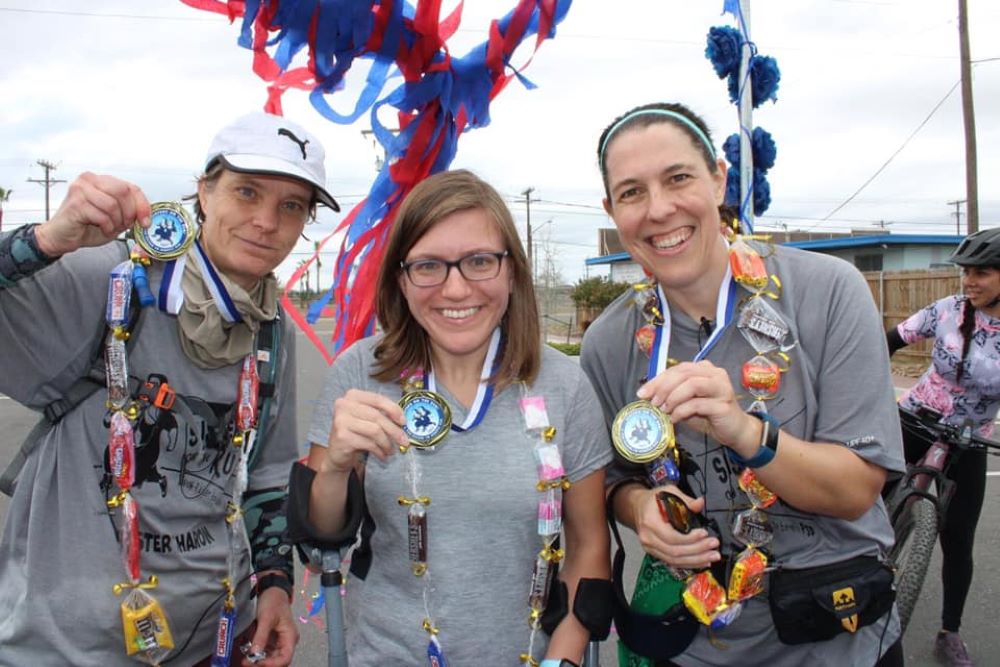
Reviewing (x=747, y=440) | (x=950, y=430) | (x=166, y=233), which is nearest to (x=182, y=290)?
(x=166, y=233)

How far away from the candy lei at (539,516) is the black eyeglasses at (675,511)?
0.25 meters

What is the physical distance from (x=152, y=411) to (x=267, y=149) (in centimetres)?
78

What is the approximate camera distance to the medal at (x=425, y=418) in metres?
1.78

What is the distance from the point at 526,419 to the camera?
1.83 meters

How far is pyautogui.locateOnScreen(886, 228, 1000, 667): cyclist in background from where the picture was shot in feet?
12.4

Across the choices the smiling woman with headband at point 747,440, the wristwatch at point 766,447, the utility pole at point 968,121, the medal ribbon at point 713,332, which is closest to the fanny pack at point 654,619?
the smiling woman with headband at point 747,440

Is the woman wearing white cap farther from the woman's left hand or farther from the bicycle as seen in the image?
the bicycle

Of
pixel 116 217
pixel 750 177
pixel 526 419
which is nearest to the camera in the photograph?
pixel 116 217

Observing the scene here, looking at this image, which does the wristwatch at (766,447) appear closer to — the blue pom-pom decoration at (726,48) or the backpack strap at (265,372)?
the backpack strap at (265,372)

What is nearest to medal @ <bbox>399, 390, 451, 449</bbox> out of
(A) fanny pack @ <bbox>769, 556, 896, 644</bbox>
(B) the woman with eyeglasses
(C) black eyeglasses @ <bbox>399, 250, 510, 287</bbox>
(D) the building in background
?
(B) the woman with eyeglasses

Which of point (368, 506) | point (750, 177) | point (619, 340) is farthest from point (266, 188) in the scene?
point (750, 177)

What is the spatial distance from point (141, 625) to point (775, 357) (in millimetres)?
1770

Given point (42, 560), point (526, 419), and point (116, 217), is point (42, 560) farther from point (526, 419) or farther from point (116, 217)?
point (526, 419)

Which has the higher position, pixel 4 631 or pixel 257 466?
pixel 257 466
